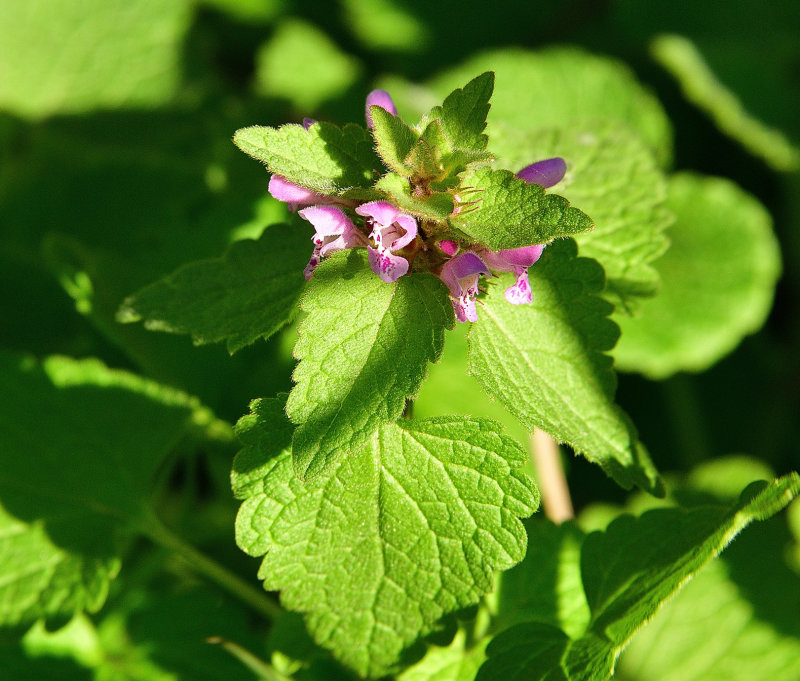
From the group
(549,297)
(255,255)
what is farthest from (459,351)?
(255,255)

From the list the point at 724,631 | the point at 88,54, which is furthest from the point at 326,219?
the point at 88,54

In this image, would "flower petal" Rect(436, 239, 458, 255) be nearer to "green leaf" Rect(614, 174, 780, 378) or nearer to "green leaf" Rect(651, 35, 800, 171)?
"green leaf" Rect(614, 174, 780, 378)

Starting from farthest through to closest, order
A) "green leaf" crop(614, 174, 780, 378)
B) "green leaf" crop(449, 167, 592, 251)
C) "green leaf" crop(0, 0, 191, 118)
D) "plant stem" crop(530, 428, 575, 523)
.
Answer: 1. "green leaf" crop(0, 0, 191, 118)
2. "green leaf" crop(614, 174, 780, 378)
3. "plant stem" crop(530, 428, 575, 523)
4. "green leaf" crop(449, 167, 592, 251)

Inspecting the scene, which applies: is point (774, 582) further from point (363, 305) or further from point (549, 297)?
point (363, 305)

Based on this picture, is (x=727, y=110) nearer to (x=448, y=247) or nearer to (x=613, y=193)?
(x=613, y=193)

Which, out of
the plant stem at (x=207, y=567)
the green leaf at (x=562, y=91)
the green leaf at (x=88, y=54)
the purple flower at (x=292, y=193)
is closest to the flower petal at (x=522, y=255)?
the purple flower at (x=292, y=193)

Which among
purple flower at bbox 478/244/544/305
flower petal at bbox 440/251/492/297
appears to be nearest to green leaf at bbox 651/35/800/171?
purple flower at bbox 478/244/544/305
